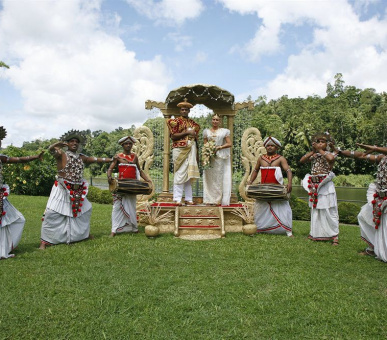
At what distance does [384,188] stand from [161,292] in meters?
3.81

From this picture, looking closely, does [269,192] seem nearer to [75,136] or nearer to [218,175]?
[218,175]

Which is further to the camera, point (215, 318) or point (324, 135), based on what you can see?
point (324, 135)

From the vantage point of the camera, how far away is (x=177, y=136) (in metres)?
7.79

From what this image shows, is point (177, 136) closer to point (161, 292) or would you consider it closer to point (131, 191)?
point (131, 191)

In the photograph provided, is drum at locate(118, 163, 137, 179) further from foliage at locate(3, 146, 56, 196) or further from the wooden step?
foliage at locate(3, 146, 56, 196)

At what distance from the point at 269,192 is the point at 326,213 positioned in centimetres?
113

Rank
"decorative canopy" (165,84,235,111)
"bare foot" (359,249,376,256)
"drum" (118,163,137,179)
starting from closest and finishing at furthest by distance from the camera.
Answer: "bare foot" (359,249,376,256), "drum" (118,163,137,179), "decorative canopy" (165,84,235,111)

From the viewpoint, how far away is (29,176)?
17266 millimetres

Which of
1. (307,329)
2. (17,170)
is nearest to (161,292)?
(307,329)

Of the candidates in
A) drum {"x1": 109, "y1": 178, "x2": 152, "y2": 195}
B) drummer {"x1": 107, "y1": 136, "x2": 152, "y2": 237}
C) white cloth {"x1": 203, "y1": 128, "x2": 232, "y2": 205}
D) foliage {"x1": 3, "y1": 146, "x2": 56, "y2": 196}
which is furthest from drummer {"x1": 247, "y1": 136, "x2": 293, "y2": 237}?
foliage {"x1": 3, "y1": 146, "x2": 56, "y2": 196}

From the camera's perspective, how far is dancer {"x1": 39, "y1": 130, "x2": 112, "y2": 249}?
240 inches

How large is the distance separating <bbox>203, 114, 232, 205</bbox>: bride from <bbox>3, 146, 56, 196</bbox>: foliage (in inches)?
450

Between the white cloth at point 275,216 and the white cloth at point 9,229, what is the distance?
460 centimetres

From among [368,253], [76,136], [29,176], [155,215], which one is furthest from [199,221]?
[29,176]
